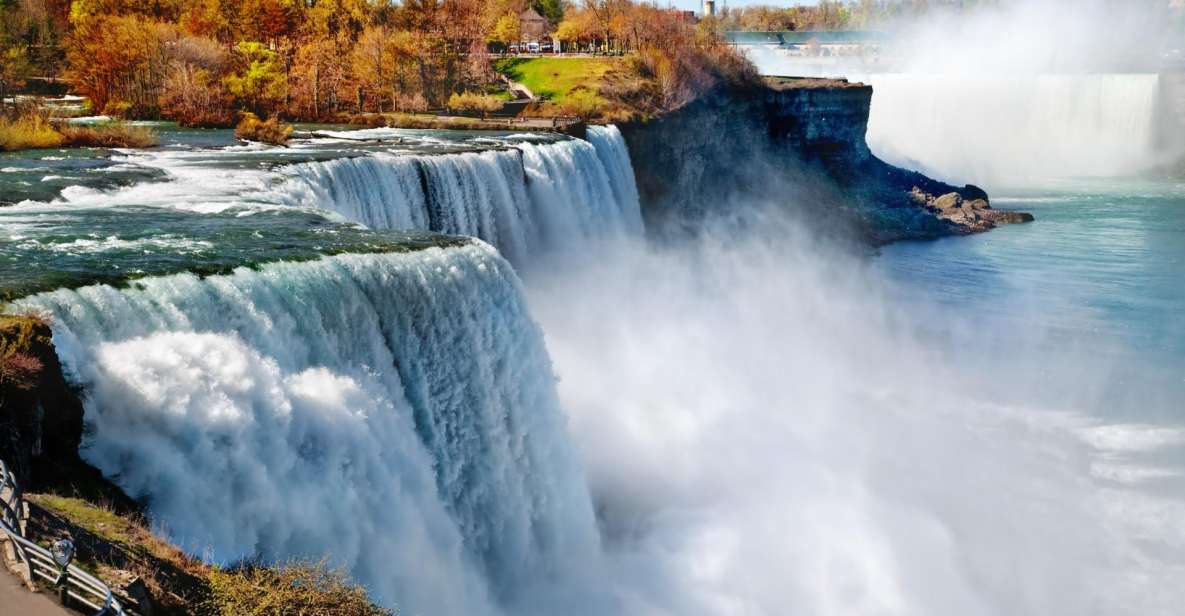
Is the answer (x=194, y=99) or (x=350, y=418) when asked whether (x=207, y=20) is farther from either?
(x=350, y=418)

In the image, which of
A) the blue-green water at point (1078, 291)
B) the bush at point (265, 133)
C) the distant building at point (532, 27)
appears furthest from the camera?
the distant building at point (532, 27)

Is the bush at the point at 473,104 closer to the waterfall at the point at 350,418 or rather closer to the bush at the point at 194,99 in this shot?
the bush at the point at 194,99

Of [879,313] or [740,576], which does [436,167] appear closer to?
[740,576]

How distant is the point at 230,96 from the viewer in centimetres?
3747

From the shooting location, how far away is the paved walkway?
6332 mm

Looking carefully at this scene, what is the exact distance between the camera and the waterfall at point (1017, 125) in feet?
200

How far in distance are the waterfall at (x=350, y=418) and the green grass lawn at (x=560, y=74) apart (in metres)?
27.7

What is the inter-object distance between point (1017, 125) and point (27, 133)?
58158mm

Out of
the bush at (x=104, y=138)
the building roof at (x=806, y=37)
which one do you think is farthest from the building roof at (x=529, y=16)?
the building roof at (x=806, y=37)

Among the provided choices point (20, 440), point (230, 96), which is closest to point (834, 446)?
point (20, 440)

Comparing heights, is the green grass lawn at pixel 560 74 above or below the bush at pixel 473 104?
above

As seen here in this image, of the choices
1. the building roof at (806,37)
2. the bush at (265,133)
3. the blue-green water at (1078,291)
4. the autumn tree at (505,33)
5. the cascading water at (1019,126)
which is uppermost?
the building roof at (806,37)

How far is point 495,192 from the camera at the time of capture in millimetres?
24875

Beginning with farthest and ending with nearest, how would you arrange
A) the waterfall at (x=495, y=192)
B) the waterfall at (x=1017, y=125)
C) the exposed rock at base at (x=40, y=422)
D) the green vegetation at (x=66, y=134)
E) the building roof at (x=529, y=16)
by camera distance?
the building roof at (x=529, y=16) → the waterfall at (x=1017, y=125) → the green vegetation at (x=66, y=134) → the waterfall at (x=495, y=192) → the exposed rock at base at (x=40, y=422)
